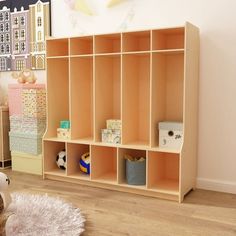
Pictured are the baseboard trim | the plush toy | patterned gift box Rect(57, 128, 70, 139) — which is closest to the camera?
the baseboard trim

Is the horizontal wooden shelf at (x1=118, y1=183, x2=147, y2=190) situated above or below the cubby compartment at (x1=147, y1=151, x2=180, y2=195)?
below

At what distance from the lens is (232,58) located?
2465mm

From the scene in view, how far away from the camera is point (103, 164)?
2842 mm

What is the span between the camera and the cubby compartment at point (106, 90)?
2.69 meters

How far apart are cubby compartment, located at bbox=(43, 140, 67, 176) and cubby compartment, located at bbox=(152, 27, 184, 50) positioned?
124 centimetres

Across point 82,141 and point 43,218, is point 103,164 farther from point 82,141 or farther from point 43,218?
point 43,218

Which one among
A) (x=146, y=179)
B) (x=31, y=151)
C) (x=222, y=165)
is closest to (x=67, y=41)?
(x=31, y=151)

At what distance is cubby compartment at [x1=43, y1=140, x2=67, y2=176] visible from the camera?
2889mm

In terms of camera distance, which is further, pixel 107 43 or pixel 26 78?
pixel 26 78

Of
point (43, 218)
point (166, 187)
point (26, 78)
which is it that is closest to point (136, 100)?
point (166, 187)

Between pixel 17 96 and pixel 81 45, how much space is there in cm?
79

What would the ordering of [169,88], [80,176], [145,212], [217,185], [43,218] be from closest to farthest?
[43,218]
[145,212]
[217,185]
[169,88]
[80,176]

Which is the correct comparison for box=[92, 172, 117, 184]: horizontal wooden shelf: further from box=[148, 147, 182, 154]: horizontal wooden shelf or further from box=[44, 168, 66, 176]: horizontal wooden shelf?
box=[148, 147, 182, 154]: horizontal wooden shelf

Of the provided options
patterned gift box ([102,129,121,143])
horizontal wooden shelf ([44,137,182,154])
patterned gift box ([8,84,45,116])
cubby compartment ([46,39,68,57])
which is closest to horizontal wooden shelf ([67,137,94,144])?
horizontal wooden shelf ([44,137,182,154])
